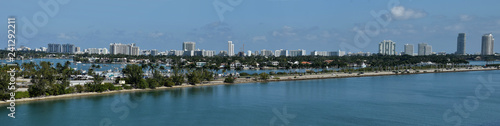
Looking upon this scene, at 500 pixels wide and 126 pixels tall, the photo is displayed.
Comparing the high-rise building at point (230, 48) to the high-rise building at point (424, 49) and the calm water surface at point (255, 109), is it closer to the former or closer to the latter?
the high-rise building at point (424, 49)

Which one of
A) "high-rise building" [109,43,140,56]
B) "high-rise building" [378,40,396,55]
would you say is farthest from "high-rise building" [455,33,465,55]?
"high-rise building" [109,43,140,56]

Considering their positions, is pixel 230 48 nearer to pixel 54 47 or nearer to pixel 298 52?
pixel 298 52

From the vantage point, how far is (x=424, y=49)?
7500cm

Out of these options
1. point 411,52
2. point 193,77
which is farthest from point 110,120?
point 411,52

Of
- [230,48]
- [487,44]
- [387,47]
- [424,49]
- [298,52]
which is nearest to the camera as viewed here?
[387,47]

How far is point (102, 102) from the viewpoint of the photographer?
10312mm

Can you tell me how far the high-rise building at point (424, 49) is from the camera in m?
74.9

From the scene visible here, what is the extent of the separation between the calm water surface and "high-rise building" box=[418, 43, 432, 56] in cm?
6681

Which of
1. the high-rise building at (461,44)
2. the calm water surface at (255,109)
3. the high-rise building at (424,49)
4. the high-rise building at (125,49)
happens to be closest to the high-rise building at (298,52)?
the high-rise building at (424,49)

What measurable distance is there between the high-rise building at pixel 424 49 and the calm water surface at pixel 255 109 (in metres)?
66.8

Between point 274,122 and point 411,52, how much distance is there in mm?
72662

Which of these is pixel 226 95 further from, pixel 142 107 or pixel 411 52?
pixel 411 52

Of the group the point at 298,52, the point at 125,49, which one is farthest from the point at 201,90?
the point at 298,52

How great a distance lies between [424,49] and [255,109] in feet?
242
